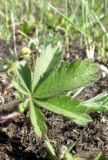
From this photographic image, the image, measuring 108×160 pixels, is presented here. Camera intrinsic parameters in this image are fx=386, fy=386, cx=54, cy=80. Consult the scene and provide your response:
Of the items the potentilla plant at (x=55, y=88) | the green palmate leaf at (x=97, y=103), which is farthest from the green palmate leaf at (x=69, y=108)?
the green palmate leaf at (x=97, y=103)

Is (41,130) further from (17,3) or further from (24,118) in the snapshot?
(17,3)

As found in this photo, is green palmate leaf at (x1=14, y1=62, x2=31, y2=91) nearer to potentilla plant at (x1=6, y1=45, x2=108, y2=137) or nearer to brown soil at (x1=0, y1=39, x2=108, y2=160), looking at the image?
potentilla plant at (x1=6, y1=45, x2=108, y2=137)

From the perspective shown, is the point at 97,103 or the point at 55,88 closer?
the point at 55,88

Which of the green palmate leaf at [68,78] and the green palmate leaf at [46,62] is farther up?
the green palmate leaf at [46,62]

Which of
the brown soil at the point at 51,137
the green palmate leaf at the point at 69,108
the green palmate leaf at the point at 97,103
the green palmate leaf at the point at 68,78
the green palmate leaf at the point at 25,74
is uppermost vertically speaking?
the green palmate leaf at the point at 25,74

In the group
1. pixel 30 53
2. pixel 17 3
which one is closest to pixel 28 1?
pixel 17 3

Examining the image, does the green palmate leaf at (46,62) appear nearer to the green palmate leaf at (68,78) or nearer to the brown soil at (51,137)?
the green palmate leaf at (68,78)

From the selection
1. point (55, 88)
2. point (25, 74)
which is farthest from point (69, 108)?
point (25, 74)

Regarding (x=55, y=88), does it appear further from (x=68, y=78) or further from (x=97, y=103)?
(x=97, y=103)
